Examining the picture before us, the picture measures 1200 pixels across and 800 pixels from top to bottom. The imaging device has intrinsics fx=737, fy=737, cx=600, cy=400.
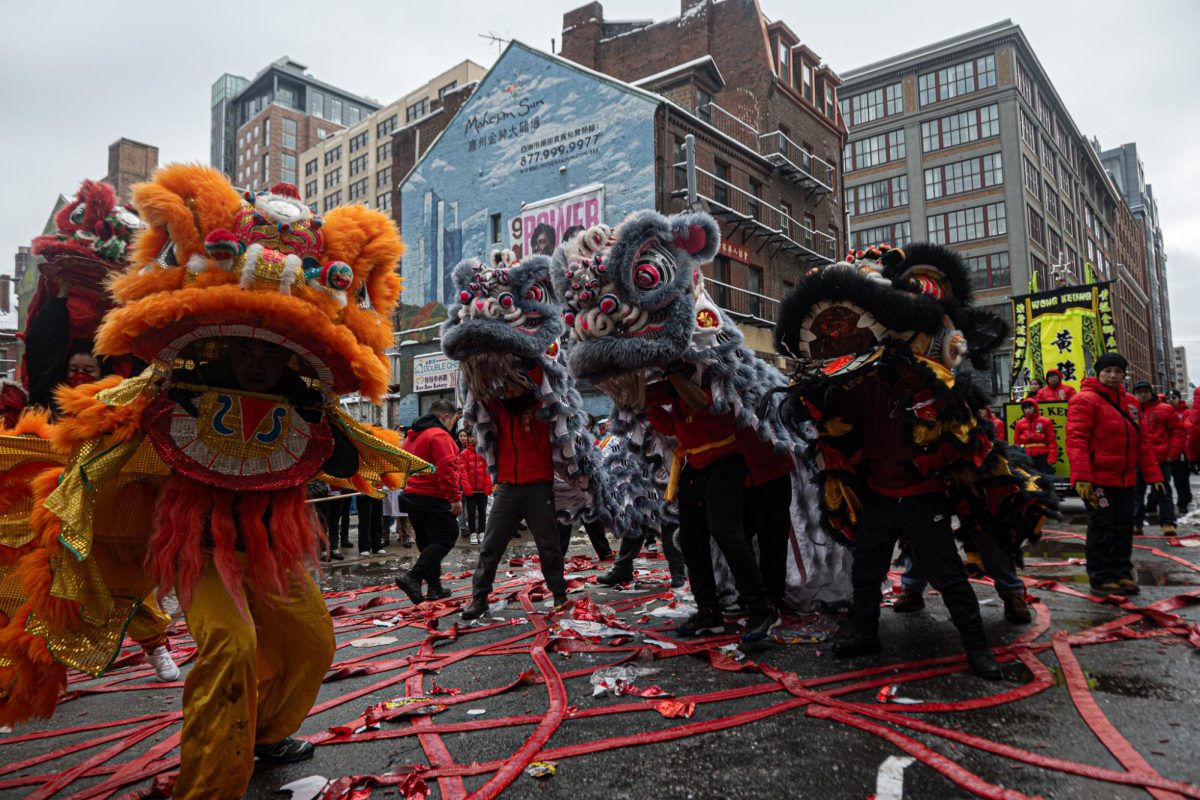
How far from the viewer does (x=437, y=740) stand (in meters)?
2.85

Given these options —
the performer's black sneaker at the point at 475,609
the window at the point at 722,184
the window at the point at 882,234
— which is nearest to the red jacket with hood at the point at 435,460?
the performer's black sneaker at the point at 475,609

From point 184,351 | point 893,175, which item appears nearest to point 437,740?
point 184,351

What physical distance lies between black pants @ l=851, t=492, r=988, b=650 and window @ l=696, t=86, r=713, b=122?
A: 899 inches

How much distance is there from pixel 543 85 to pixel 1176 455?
781 inches

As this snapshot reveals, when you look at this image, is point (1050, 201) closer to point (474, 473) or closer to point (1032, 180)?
point (1032, 180)

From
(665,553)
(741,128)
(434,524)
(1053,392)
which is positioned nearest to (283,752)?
(434,524)

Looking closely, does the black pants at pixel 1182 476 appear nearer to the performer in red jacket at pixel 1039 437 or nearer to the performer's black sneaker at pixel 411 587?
the performer in red jacket at pixel 1039 437

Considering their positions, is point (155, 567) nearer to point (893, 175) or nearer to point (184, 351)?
point (184, 351)

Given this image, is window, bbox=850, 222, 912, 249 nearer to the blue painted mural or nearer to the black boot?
the blue painted mural

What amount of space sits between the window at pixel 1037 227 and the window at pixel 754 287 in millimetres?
21640

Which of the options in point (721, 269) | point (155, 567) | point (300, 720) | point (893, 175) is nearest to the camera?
point (155, 567)

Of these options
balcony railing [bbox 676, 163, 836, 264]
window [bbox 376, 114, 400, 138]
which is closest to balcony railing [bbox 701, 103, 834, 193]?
balcony railing [bbox 676, 163, 836, 264]

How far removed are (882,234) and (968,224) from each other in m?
4.68

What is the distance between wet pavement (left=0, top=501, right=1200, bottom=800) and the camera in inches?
96.0
